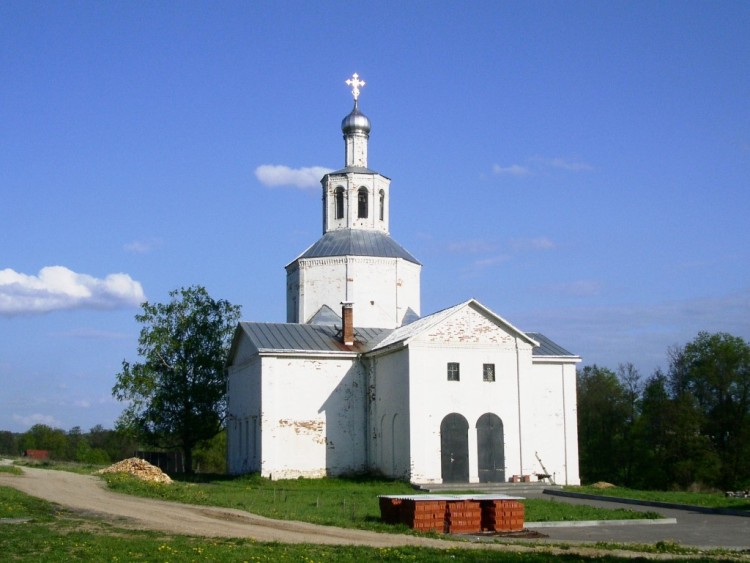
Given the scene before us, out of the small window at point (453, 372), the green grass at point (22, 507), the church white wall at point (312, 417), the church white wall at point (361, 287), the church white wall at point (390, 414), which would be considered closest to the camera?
the green grass at point (22, 507)

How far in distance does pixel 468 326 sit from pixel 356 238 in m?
11.0

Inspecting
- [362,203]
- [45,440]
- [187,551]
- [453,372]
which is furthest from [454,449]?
[45,440]

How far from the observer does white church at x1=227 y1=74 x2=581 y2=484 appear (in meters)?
33.5

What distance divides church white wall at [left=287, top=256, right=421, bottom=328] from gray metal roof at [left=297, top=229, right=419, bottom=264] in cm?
28

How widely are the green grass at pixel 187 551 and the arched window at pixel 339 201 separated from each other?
92.4ft

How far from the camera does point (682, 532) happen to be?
20297mm

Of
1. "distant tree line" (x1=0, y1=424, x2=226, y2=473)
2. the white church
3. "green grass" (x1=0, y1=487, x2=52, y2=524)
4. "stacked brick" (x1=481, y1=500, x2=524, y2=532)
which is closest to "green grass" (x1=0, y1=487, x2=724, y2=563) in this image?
"green grass" (x1=0, y1=487, x2=52, y2=524)

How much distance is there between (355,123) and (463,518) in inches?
1171

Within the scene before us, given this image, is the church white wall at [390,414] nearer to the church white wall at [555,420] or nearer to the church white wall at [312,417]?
the church white wall at [312,417]

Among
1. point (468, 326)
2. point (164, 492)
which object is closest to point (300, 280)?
point (468, 326)

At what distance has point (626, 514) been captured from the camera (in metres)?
22.9

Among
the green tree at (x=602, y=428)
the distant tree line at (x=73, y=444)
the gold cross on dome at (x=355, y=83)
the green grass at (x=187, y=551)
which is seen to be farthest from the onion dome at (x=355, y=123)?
the distant tree line at (x=73, y=444)

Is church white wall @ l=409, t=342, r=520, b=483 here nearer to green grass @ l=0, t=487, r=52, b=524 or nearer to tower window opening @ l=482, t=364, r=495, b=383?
tower window opening @ l=482, t=364, r=495, b=383

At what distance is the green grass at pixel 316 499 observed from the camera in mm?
21734
